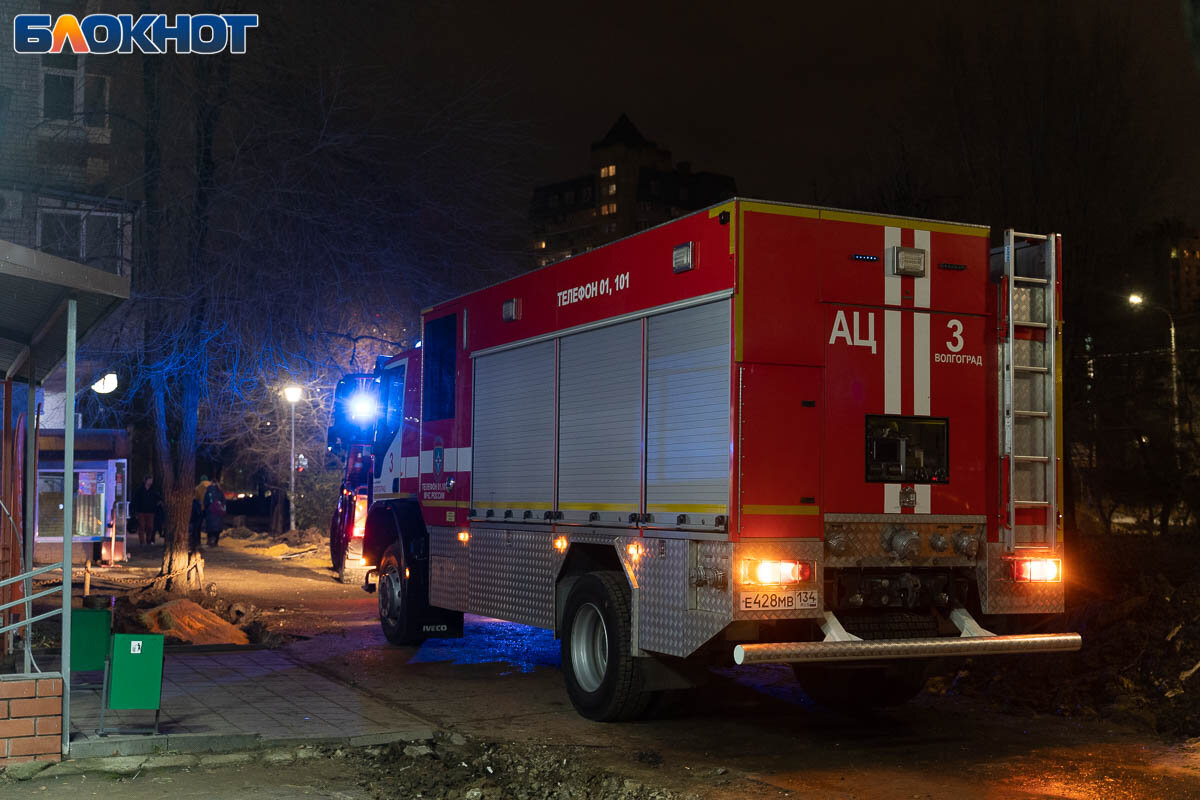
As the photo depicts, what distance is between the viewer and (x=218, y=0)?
632 inches

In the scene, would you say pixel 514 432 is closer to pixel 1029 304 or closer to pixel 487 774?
pixel 487 774

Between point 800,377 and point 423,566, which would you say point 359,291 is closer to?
point 423,566

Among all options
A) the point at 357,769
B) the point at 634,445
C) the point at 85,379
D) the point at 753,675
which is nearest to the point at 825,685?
the point at 753,675

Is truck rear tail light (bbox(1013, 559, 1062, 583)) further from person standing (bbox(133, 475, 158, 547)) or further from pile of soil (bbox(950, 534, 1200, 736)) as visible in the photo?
person standing (bbox(133, 475, 158, 547))

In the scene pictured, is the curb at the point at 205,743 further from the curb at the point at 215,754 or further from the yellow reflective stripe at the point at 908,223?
the yellow reflective stripe at the point at 908,223

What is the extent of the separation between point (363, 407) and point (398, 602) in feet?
8.62

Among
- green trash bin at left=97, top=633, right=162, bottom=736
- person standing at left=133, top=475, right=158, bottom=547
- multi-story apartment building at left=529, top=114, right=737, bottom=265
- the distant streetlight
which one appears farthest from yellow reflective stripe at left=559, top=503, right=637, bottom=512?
multi-story apartment building at left=529, top=114, right=737, bottom=265

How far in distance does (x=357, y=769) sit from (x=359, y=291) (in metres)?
9.93

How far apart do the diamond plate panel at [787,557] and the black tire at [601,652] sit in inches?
52.6

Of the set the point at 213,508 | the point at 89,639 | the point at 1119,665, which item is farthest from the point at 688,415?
the point at 213,508

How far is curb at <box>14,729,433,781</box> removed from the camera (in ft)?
23.2

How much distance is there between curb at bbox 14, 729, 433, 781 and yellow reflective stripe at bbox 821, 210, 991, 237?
14.5 feet

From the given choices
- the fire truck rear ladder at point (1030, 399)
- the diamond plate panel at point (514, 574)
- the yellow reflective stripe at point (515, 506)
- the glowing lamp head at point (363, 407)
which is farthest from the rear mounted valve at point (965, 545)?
the glowing lamp head at point (363, 407)

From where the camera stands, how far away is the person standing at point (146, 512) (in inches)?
1204
